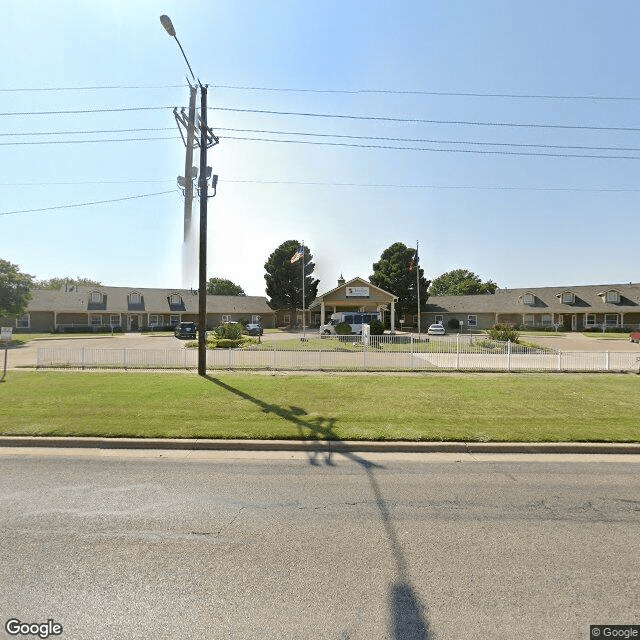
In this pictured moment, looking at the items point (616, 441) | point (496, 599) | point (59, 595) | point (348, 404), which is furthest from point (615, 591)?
point (348, 404)

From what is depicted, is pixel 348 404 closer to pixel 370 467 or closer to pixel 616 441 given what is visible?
pixel 370 467

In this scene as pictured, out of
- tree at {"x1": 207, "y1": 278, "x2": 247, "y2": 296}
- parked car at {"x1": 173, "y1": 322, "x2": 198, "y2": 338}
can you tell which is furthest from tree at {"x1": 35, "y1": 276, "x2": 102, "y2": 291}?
parked car at {"x1": 173, "y1": 322, "x2": 198, "y2": 338}

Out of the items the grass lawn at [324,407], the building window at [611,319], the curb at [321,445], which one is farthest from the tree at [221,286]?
the curb at [321,445]

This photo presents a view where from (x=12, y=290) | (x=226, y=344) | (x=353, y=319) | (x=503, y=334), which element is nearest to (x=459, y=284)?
(x=353, y=319)

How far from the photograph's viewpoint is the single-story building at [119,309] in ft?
147

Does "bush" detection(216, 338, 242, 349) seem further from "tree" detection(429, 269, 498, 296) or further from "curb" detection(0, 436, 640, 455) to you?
"tree" detection(429, 269, 498, 296)

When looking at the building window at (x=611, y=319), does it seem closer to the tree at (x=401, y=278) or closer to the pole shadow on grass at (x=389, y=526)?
the tree at (x=401, y=278)

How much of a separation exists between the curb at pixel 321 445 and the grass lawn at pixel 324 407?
209mm

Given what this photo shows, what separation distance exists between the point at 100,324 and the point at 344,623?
51.6 meters

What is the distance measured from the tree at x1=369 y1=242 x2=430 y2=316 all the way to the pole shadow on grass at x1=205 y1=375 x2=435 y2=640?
143ft

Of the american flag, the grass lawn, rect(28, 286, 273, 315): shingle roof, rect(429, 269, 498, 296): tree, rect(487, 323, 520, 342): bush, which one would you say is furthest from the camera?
rect(429, 269, 498, 296): tree

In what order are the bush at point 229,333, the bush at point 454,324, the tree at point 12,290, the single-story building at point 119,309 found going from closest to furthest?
the bush at point 229,333 → the tree at point 12,290 → the single-story building at point 119,309 → the bush at point 454,324

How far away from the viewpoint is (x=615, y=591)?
3166mm

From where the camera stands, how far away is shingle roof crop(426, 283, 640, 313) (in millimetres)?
48531
